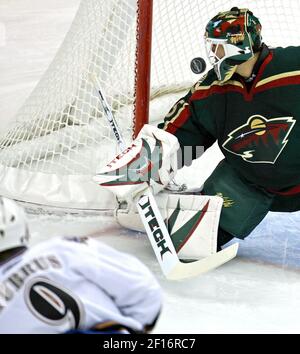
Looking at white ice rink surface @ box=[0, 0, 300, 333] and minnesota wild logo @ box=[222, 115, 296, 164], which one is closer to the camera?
white ice rink surface @ box=[0, 0, 300, 333]

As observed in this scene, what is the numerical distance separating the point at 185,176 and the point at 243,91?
51 cm

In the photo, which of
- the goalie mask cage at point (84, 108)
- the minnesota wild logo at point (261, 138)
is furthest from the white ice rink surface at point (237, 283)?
the minnesota wild logo at point (261, 138)

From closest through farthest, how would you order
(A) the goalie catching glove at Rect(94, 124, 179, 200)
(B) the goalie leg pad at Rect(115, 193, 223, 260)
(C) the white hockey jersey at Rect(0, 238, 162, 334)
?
(C) the white hockey jersey at Rect(0, 238, 162, 334)
(A) the goalie catching glove at Rect(94, 124, 179, 200)
(B) the goalie leg pad at Rect(115, 193, 223, 260)

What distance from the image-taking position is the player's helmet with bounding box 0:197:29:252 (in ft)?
3.58

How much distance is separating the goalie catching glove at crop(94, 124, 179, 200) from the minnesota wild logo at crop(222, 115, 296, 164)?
0.17 m

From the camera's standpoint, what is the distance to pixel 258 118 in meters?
2.12

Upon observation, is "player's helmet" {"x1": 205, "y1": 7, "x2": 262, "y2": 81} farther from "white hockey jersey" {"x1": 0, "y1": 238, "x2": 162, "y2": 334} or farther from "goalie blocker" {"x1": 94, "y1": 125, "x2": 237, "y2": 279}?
"white hockey jersey" {"x1": 0, "y1": 238, "x2": 162, "y2": 334}

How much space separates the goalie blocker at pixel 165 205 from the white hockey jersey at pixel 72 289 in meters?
0.89

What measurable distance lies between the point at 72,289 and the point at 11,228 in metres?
0.11

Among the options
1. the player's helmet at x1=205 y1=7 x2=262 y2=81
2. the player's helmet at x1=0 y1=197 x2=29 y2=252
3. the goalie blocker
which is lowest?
the goalie blocker

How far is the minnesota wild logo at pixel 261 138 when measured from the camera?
6.90 feet

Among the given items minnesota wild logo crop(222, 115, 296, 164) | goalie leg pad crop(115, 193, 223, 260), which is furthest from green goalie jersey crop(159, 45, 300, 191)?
goalie leg pad crop(115, 193, 223, 260)

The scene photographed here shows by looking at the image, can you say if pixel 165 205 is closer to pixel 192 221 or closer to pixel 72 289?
pixel 192 221

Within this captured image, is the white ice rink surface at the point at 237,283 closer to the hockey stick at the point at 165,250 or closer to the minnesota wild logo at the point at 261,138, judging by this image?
the hockey stick at the point at 165,250
